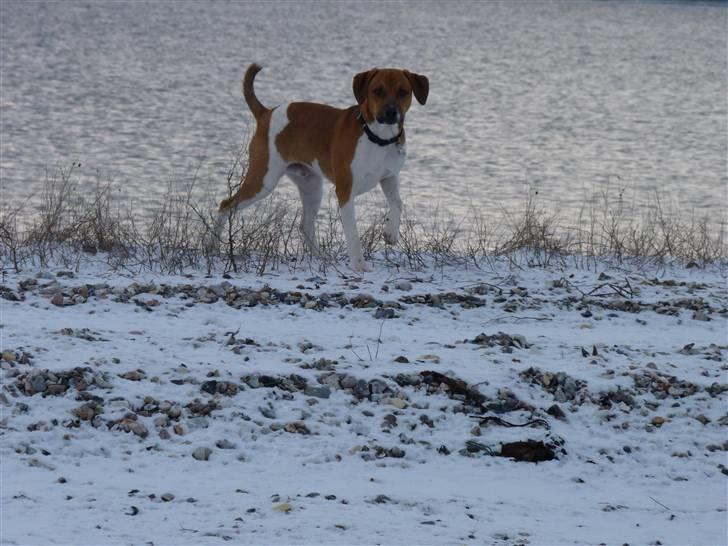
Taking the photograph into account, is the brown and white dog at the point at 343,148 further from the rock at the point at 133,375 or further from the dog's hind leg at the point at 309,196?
the rock at the point at 133,375

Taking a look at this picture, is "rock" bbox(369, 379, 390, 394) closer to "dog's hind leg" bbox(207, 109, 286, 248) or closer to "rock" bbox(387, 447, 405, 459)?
"rock" bbox(387, 447, 405, 459)

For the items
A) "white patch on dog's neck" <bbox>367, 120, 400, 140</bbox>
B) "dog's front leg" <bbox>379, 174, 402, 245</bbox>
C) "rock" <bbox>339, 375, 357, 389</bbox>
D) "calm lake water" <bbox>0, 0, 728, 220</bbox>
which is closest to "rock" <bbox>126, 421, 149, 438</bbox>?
"rock" <bbox>339, 375, 357, 389</bbox>

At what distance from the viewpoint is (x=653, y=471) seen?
18.6 ft

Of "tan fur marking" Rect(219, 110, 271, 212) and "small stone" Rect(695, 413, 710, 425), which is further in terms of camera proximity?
"tan fur marking" Rect(219, 110, 271, 212)

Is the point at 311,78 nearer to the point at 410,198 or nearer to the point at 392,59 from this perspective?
the point at 392,59

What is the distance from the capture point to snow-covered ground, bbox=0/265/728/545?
4992mm

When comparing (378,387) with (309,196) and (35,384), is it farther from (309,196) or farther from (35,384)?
(309,196)

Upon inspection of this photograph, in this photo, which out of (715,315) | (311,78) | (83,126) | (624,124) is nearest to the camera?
(715,315)

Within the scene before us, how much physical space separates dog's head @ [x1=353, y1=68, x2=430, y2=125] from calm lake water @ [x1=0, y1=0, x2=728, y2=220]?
3.62 meters

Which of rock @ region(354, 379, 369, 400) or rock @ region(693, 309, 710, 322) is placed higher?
rock @ region(693, 309, 710, 322)

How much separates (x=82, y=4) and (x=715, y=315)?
157ft

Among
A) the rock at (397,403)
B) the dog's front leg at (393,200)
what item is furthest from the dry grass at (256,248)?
the rock at (397,403)

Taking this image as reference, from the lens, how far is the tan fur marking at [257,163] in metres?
8.79

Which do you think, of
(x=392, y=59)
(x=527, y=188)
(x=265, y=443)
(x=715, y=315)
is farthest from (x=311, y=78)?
(x=265, y=443)
